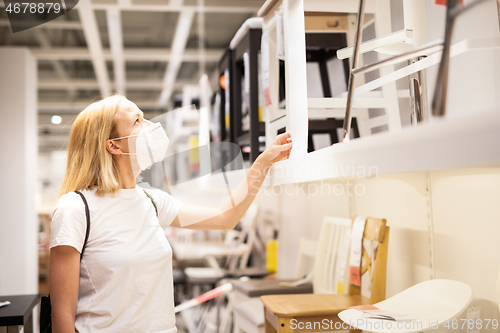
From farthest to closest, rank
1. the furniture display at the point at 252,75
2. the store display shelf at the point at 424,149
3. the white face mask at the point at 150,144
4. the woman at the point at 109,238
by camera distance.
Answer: the furniture display at the point at 252,75 < the white face mask at the point at 150,144 < the woman at the point at 109,238 < the store display shelf at the point at 424,149

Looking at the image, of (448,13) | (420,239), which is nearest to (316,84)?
(420,239)

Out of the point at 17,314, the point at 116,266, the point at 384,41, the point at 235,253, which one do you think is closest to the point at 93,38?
the point at 235,253

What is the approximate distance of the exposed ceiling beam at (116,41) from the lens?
3.60 metres

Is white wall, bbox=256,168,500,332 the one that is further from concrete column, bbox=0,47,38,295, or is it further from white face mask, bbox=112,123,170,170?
concrete column, bbox=0,47,38,295

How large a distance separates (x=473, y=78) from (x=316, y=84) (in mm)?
1643

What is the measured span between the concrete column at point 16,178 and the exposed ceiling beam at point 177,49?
1.34 meters

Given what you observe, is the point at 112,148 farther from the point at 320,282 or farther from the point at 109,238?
the point at 320,282

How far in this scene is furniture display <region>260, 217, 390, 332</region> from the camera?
5.63ft

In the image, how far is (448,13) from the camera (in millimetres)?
729

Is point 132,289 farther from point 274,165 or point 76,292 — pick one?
point 274,165

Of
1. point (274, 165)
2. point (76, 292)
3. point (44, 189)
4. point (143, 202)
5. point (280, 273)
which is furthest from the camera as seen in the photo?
point (44, 189)

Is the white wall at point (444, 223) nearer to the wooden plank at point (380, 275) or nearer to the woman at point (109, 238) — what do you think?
the wooden plank at point (380, 275)

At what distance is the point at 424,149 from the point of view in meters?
0.75

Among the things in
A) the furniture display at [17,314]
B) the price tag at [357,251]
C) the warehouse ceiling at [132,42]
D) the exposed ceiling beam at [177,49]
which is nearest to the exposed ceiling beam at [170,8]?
the warehouse ceiling at [132,42]
